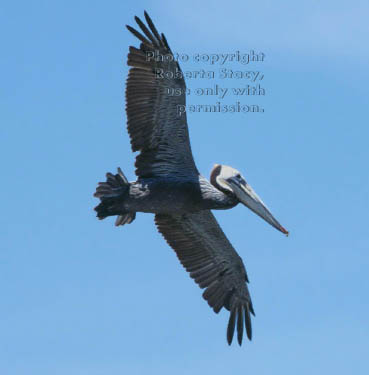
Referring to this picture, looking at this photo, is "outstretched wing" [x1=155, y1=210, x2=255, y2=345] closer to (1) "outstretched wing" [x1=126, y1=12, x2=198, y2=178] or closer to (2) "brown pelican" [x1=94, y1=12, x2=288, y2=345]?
(2) "brown pelican" [x1=94, y1=12, x2=288, y2=345]

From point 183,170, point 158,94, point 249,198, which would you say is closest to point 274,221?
point 249,198

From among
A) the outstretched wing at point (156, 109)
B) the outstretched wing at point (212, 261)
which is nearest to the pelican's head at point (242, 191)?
the outstretched wing at point (156, 109)

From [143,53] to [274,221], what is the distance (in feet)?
9.71

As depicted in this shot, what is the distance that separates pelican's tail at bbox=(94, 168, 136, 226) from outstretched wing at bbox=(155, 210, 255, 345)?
119 cm

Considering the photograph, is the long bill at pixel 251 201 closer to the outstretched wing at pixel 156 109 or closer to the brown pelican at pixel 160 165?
the brown pelican at pixel 160 165

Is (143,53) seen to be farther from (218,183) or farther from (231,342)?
(231,342)

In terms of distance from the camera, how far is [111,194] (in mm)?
13055

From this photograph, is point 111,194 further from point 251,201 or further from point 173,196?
point 251,201

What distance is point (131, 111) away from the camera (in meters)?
13.2

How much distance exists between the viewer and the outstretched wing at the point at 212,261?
1416cm

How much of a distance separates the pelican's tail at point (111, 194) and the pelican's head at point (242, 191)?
135cm

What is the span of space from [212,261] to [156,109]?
2666 millimetres

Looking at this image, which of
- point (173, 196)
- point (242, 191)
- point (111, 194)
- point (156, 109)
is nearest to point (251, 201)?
point (242, 191)

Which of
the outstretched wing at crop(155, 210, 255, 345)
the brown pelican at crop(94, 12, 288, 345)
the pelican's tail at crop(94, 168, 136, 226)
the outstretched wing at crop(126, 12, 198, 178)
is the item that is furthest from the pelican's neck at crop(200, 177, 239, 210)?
the pelican's tail at crop(94, 168, 136, 226)
